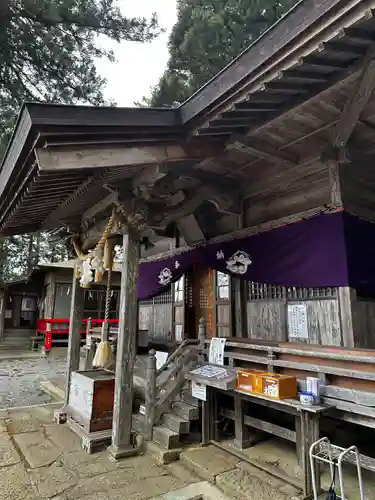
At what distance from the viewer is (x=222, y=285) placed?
6992 millimetres

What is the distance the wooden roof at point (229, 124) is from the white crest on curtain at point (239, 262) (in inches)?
61.5

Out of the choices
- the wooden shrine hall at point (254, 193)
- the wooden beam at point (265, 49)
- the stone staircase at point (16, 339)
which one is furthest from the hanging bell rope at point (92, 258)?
the stone staircase at point (16, 339)

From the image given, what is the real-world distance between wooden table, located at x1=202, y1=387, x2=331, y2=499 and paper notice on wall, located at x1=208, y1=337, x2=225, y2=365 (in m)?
0.43

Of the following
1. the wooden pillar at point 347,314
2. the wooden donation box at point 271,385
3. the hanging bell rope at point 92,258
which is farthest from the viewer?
the hanging bell rope at point 92,258

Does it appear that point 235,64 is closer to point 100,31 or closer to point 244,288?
point 244,288

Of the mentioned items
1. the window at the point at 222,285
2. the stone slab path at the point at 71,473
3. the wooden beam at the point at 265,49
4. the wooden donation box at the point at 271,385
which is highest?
the wooden beam at the point at 265,49

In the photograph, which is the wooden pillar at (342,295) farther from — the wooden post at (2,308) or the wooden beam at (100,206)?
the wooden post at (2,308)

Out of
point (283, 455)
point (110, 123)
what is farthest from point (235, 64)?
point (283, 455)

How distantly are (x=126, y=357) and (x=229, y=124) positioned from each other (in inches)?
138

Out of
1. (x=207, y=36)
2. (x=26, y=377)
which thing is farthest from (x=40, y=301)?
(x=207, y=36)

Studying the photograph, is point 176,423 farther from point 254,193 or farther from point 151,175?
point 254,193

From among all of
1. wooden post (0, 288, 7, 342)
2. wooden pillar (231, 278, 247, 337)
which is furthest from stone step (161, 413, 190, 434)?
wooden post (0, 288, 7, 342)

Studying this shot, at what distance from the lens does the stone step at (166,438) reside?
4.69m

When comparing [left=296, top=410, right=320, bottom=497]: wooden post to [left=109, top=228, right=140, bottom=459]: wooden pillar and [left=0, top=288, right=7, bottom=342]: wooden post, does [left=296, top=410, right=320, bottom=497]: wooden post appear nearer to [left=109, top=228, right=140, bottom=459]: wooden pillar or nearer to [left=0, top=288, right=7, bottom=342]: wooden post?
[left=109, top=228, right=140, bottom=459]: wooden pillar
